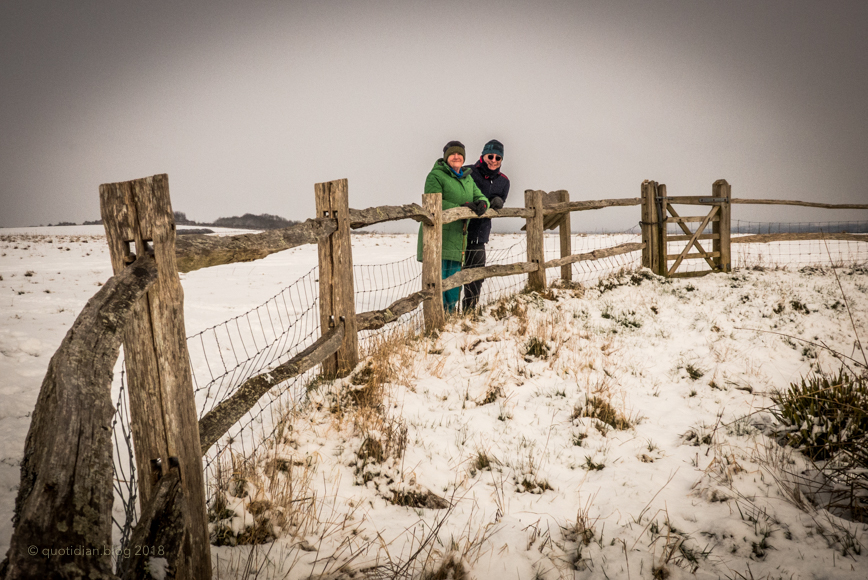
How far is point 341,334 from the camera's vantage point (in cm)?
383

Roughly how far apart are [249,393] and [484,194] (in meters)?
5.34

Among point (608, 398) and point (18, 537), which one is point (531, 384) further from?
point (18, 537)

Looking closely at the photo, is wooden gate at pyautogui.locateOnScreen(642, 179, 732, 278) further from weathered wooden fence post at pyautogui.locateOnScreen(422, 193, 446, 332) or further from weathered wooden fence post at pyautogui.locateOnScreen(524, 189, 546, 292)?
weathered wooden fence post at pyautogui.locateOnScreen(422, 193, 446, 332)

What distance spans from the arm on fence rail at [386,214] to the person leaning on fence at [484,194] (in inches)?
65.8

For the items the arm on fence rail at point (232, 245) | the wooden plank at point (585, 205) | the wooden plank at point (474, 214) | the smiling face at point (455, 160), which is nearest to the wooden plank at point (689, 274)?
the wooden plank at point (585, 205)

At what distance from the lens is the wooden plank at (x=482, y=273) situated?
5762 mm

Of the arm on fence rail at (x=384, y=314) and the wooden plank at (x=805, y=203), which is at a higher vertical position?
the wooden plank at (x=805, y=203)

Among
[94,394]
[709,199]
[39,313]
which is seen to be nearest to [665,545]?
[94,394]

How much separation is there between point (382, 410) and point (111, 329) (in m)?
2.48

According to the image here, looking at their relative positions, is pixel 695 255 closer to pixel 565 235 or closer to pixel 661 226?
pixel 661 226

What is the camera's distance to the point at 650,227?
8.52 metres

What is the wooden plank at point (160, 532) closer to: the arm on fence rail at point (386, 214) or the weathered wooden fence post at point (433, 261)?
the arm on fence rail at point (386, 214)

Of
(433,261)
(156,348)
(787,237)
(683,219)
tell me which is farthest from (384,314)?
(787,237)

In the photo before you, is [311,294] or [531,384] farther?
[311,294]
